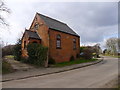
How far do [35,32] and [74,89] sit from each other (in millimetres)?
20378

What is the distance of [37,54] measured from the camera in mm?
21703

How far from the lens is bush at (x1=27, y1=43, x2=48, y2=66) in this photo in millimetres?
21366

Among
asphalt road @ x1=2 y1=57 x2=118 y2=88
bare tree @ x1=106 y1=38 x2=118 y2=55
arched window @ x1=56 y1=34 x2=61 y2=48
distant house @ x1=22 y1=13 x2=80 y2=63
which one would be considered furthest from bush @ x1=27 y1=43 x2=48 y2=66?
bare tree @ x1=106 y1=38 x2=118 y2=55

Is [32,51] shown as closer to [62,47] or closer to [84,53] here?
[62,47]

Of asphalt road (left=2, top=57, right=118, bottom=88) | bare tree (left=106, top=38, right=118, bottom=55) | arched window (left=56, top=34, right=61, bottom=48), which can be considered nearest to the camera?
Result: asphalt road (left=2, top=57, right=118, bottom=88)

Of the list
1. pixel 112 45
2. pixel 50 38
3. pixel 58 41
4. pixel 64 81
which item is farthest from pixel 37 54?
pixel 112 45

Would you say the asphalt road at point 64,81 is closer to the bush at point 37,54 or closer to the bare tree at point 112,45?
the bush at point 37,54

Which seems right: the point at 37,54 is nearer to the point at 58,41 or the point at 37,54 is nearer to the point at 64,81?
the point at 58,41

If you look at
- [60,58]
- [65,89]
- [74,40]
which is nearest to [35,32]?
[60,58]

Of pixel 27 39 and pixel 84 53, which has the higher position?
pixel 27 39

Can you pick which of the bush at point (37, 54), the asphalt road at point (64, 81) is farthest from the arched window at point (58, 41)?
the asphalt road at point (64, 81)

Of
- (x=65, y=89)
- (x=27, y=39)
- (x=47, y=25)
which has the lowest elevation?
(x=65, y=89)

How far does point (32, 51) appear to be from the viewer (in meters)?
22.5

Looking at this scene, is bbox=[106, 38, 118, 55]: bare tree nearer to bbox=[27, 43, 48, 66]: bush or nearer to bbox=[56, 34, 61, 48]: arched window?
bbox=[56, 34, 61, 48]: arched window
